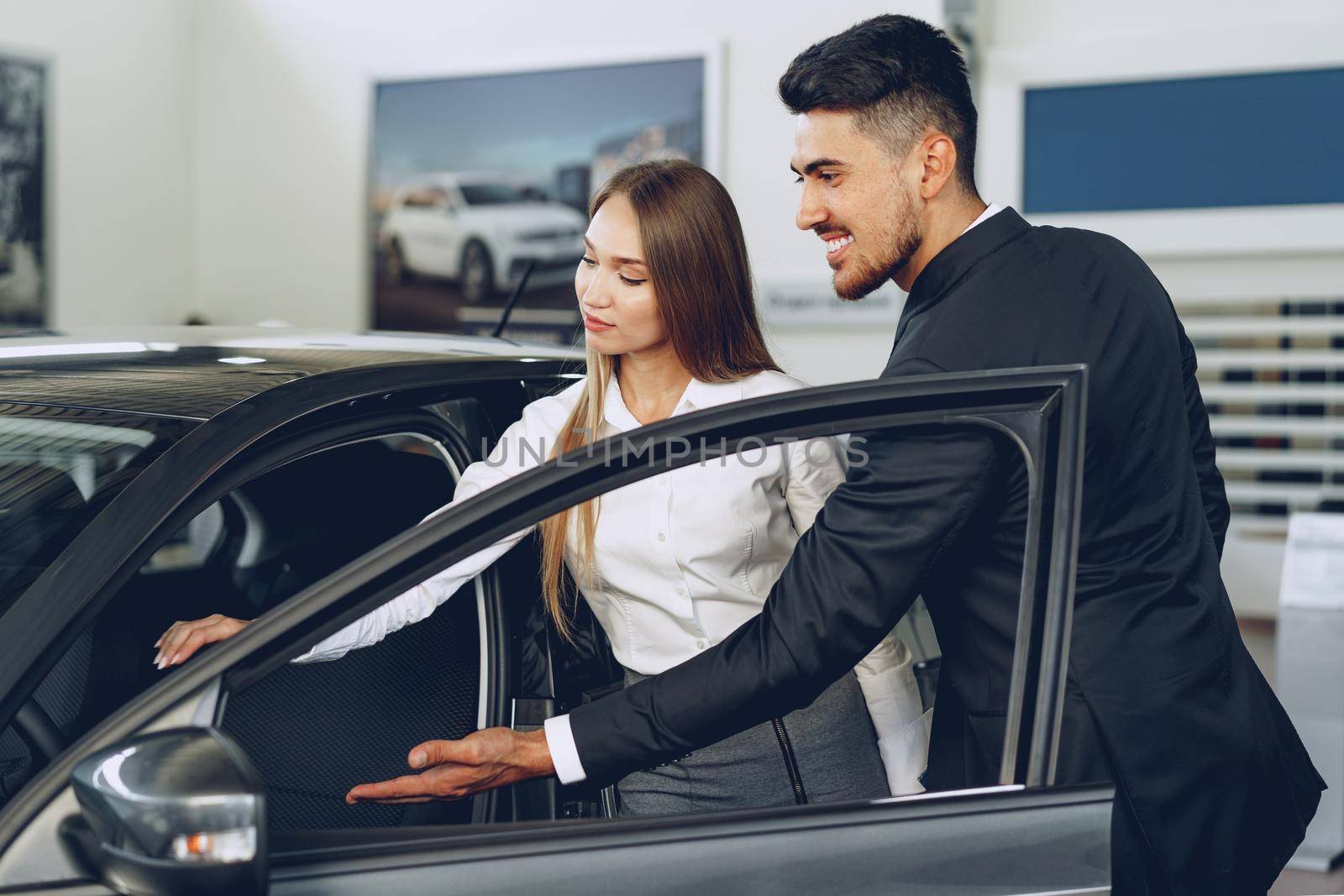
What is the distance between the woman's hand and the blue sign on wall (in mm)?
4193

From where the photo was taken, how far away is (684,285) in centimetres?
144

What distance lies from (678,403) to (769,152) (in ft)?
12.9

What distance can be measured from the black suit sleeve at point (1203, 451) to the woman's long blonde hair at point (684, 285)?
1.59 feet

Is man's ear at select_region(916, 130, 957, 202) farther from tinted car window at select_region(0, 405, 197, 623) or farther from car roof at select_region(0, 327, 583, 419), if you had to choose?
tinted car window at select_region(0, 405, 197, 623)

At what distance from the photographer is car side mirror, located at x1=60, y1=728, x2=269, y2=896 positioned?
74 centimetres

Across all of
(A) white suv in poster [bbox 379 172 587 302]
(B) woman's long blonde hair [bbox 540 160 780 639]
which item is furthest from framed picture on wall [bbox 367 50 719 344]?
(B) woman's long blonde hair [bbox 540 160 780 639]

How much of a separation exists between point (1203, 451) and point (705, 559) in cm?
56

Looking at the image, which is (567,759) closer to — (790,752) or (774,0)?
(790,752)

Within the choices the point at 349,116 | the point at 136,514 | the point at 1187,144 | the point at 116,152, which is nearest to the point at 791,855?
the point at 136,514

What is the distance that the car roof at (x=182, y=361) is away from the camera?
127 centimetres

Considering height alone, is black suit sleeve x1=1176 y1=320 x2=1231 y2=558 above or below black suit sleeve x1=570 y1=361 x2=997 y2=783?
above

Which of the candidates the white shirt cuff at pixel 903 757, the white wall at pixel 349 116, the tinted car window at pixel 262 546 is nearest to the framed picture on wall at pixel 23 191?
the white wall at pixel 349 116

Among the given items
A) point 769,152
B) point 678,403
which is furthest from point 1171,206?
point 678,403

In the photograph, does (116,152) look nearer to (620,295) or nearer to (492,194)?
(492,194)
